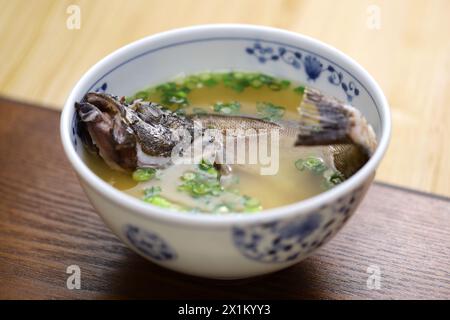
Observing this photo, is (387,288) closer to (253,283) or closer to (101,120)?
(253,283)

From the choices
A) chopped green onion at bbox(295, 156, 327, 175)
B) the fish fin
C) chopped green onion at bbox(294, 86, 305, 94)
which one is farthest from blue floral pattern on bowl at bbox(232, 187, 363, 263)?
chopped green onion at bbox(294, 86, 305, 94)

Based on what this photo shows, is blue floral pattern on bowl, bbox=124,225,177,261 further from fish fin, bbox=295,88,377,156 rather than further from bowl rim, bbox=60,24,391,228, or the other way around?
fish fin, bbox=295,88,377,156

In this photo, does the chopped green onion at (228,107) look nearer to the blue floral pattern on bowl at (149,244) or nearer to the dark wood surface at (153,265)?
the dark wood surface at (153,265)

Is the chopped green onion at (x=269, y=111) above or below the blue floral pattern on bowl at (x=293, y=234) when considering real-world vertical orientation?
above

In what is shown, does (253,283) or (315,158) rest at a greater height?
(315,158)

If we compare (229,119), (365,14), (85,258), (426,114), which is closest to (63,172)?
(85,258)

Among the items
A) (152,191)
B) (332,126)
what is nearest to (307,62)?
(332,126)

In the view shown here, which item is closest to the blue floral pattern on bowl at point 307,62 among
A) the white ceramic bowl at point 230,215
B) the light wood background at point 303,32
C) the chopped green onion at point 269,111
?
the white ceramic bowl at point 230,215
